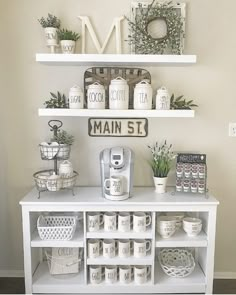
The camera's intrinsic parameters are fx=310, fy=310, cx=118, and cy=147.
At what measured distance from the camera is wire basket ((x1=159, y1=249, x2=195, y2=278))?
2053mm

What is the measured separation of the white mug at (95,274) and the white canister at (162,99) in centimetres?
111

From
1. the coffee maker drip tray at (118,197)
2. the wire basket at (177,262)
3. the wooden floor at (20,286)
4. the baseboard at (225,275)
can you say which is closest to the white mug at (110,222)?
the coffee maker drip tray at (118,197)

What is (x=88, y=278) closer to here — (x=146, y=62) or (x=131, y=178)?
(x=131, y=178)

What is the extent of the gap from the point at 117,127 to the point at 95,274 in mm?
990

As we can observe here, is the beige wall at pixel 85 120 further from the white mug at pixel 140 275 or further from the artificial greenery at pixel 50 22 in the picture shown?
the white mug at pixel 140 275

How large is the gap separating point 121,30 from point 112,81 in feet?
1.33

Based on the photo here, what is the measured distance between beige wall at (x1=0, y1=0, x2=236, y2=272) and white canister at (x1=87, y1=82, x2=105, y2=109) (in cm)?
22

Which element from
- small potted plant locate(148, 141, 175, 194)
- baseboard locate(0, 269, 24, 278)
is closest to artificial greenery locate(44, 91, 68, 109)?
small potted plant locate(148, 141, 175, 194)

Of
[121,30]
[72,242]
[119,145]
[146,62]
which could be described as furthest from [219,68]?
[72,242]

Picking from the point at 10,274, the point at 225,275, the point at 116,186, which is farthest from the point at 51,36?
the point at 225,275

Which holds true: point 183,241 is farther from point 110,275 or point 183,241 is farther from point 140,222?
point 110,275

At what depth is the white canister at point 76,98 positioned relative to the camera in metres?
2.00

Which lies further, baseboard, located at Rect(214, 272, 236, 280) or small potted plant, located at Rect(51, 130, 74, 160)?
baseboard, located at Rect(214, 272, 236, 280)

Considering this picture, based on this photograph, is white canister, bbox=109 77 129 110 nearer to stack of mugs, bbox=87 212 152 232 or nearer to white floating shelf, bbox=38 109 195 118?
white floating shelf, bbox=38 109 195 118
